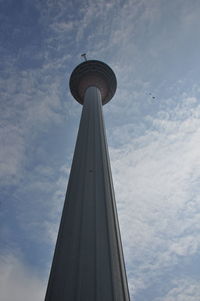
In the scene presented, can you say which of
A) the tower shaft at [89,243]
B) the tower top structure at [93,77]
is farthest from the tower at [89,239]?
the tower top structure at [93,77]

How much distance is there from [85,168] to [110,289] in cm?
669

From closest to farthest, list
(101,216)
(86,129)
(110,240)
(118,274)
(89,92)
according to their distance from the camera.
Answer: (118,274), (110,240), (101,216), (86,129), (89,92)

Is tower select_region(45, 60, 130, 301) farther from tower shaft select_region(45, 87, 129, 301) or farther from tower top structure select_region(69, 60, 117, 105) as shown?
tower top structure select_region(69, 60, 117, 105)

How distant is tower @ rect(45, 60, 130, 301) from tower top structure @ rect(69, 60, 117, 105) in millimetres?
16894

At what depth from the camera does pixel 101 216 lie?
32.5 feet

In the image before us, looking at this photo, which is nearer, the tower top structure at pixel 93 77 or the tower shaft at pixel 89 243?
the tower shaft at pixel 89 243

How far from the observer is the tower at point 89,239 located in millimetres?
7324

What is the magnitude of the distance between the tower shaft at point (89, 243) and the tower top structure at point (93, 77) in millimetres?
19052

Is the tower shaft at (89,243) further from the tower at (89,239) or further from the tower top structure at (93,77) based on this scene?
the tower top structure at (93,77)

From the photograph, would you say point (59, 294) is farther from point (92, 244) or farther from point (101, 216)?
point (101, 216)

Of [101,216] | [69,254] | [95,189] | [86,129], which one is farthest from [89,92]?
[69,254]

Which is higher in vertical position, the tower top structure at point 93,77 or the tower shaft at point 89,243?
the tower top structure at point 93,77

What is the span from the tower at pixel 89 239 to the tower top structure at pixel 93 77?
1689 cm

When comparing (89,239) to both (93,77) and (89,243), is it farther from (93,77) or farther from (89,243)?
(93,77)
